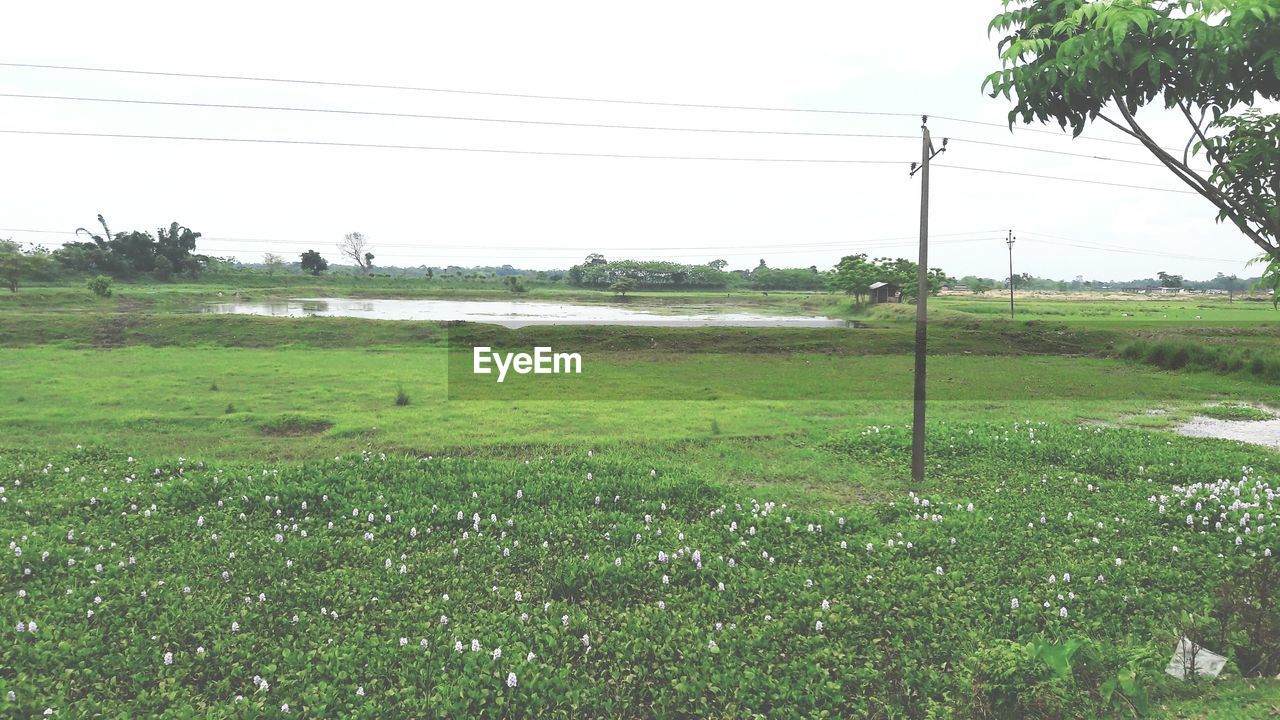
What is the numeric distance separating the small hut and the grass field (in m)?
65.0

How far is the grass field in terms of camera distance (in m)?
5.64

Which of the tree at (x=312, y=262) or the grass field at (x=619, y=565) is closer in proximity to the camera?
the grass field at (x=619, y=565)

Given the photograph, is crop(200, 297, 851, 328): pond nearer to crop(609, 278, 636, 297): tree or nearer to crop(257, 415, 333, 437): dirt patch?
crop(257, 415, 333, 437): dirt patch

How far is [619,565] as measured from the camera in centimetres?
784

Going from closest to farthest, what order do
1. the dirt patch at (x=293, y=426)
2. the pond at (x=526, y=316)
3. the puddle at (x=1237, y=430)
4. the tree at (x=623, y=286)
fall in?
the puddle at (x=1237, y=430)
the dirt patch at (x=293, y=426)
the pond at (x=526, y=316)
the tree at (x=623, y=286)

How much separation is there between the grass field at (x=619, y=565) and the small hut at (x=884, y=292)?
213ft

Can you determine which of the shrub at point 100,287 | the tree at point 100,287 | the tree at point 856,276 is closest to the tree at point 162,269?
the tree at point 100,287

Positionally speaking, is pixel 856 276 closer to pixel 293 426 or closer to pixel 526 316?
pixel 526 316

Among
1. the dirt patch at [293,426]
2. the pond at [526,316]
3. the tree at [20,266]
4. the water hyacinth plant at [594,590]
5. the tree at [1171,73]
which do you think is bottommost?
the water hyacinth plant at [594,590]

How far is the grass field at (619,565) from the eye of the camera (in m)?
5.64

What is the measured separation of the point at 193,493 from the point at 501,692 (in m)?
7.26

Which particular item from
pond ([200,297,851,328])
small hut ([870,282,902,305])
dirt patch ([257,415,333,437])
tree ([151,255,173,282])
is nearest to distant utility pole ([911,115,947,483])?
dirt patch ([257,415,333,437])

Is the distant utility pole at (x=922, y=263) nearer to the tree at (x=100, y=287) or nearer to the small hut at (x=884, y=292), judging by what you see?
the tree at (x=100, y=287)

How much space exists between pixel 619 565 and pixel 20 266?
79.3 metres
